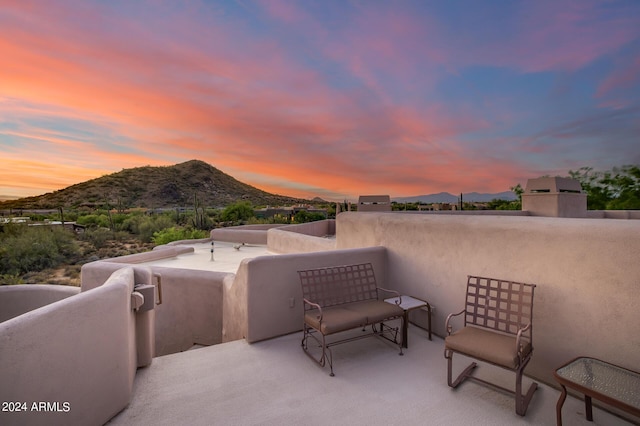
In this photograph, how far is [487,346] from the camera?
3.00 meters

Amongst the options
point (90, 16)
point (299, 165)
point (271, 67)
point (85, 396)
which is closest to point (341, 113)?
point (271, 67)

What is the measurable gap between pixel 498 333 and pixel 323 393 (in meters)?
2.13

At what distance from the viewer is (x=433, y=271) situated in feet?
15.3

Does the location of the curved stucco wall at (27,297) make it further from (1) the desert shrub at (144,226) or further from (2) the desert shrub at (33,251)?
(1) the desert shrub at (144,226)

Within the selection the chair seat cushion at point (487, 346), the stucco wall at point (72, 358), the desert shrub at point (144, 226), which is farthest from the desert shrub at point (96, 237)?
the chair seat cushion at point (487, 346)

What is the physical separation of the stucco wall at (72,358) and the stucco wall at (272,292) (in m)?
1.55

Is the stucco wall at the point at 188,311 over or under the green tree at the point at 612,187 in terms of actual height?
under

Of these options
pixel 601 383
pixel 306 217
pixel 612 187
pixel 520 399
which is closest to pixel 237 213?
pixel 306 217

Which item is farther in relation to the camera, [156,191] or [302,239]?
[156,191]

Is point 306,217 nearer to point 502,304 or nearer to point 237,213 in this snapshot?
point 237,213

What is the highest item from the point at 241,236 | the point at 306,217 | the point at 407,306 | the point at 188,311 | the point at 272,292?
the point at 306,217

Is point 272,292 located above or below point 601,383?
above

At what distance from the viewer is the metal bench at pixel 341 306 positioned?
3748 millimetres

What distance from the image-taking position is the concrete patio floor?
2764 millimetres
